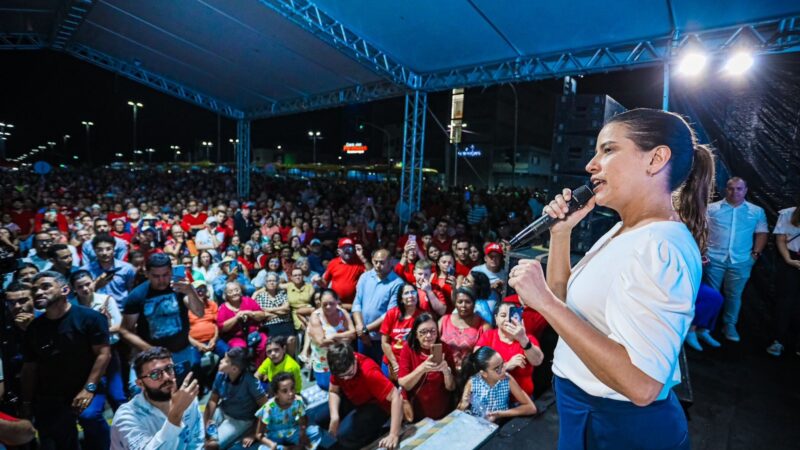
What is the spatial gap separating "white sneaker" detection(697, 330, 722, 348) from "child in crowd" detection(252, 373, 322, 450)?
378 centimetres

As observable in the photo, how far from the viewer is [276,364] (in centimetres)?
370

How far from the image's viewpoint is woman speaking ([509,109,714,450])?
2.43 ft

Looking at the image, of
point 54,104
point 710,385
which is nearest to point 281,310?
point 710,385

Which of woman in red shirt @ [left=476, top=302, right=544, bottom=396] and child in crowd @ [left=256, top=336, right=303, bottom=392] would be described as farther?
child in crowd @ [left=256, top=336, right=303, bottom=392]

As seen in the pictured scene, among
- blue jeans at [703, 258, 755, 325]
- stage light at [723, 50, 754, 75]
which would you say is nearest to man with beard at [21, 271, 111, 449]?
blue jeans at [703, 258, 755, 325]

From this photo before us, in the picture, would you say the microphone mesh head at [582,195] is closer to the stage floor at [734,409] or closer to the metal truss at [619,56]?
the stage floor at [734,409]

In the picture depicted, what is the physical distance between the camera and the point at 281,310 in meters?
4.76

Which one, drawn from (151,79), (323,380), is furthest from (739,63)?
(151,79)

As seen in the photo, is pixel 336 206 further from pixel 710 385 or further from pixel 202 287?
pixel 710 385

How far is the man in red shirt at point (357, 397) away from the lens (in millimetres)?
3121

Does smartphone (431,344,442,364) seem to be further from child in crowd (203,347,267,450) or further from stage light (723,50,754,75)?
stage light (723,50,754,75)

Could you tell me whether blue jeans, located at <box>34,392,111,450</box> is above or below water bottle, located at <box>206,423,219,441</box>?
above

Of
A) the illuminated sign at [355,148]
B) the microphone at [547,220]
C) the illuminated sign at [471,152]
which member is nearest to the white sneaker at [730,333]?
the microphone at [547,220]

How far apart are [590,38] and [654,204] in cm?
545
